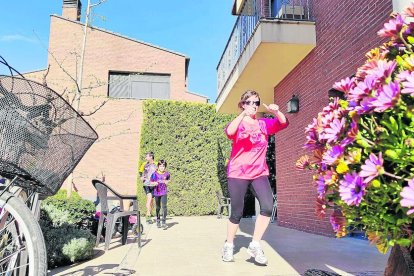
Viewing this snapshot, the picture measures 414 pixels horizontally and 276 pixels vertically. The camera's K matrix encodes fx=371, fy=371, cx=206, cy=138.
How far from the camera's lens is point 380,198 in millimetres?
1098

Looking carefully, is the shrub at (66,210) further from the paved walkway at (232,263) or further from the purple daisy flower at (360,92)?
the purple daisy flower at (360,92)

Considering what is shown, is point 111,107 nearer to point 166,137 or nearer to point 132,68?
point 132,68

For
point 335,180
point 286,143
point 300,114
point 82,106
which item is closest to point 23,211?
point 335,180

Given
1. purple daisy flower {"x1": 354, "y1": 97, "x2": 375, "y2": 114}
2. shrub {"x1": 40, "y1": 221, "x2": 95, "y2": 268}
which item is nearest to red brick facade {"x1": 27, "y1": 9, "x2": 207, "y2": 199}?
shrub {"x1": 40, "y1": 221, "x2": 95, "y2": 268}

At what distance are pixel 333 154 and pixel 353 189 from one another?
16 cm

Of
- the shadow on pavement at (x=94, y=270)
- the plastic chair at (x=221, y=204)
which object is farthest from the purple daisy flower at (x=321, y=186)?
the plastic chair at (x=221, y=204)

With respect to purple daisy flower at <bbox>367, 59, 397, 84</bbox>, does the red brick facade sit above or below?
above

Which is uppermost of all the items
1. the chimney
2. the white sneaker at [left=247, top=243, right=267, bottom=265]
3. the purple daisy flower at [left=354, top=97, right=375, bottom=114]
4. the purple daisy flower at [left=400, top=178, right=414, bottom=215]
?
the chimney

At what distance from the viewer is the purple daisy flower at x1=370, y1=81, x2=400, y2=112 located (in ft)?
3.43

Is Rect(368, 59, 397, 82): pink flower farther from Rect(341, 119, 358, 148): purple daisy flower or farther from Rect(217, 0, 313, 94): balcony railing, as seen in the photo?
Rect(217, 0, 313, 94): balcony railing

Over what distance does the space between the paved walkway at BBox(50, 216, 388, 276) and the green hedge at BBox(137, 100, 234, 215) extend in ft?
20.6

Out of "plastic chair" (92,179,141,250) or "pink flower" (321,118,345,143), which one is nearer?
"pink flower" (321,118,345,143)

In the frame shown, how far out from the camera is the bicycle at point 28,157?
1.96 m

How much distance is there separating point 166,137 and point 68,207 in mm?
7428
